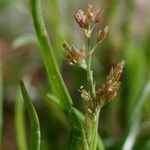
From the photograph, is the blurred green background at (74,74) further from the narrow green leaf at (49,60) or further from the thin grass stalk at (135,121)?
the narrow green leaf at (49,60)

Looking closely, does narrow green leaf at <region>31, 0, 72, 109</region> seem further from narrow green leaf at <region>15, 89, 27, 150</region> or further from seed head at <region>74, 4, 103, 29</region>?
narrow green leaf at <region>15, 89, 27, 150</region>

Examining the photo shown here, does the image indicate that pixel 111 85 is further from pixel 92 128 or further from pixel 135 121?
pixel 135 121

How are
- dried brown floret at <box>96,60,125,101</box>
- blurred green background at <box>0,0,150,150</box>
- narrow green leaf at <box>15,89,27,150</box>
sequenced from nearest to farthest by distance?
1. dried brown floret at <box>96,60,125,101</box>
2. narrow green leaf at <box>15,89,27,150</box>
3. blurred green background at <box>0,0,150,150</box>

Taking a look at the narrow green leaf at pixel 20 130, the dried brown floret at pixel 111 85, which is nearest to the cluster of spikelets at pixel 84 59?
the dried brown floret at pixel 111 85

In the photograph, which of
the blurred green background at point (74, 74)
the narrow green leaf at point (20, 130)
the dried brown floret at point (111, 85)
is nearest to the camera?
the dried brown floret at point (111, 85)

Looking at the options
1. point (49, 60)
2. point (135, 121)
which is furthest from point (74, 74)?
point (49, 60)

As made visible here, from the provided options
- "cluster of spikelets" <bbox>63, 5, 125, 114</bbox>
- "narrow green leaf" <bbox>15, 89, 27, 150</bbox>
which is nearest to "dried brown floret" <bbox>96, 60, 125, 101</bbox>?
"cluster of spikelets" <bbox>63, 5, 125, 114</bbox>
